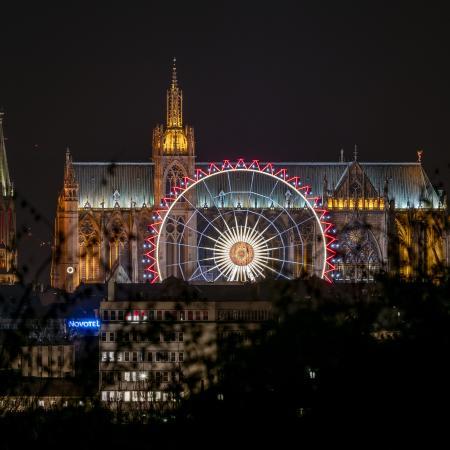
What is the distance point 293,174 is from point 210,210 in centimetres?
941

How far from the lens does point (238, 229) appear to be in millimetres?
155500

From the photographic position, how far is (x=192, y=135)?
16938 centimetres

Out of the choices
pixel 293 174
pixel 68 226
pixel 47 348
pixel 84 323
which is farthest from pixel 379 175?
pixel 47 348

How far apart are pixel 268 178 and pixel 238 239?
19348 mm

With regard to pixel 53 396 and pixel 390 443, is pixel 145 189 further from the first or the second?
pixel 390 443

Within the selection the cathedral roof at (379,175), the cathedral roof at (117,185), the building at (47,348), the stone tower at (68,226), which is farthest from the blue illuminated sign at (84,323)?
the cathedral roof at (379,175)

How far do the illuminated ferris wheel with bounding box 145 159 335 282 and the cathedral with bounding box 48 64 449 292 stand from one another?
0.11 m

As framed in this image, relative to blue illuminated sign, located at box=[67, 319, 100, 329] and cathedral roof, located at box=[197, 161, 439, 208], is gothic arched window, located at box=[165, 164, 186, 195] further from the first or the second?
blue illuminated sign, located at box=[67, 319, 100, 329]

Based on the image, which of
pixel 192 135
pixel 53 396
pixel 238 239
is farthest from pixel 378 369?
pixel 192 135

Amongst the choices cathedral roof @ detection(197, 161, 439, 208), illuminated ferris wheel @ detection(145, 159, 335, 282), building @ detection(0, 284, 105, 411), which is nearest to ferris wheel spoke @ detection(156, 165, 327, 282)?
illuminated ferris wheel @ detection(145, 159, 335, 282)

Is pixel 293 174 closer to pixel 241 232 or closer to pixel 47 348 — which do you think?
pixel 241 232

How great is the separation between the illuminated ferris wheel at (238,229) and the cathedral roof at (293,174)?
1.77 metres

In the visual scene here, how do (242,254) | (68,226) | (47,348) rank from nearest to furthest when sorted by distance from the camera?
(47,348), (242,254), (68,226)

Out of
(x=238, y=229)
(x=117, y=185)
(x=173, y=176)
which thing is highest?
(x=117, y=185)
